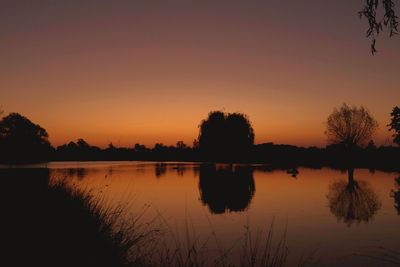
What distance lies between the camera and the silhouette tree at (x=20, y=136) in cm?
7256

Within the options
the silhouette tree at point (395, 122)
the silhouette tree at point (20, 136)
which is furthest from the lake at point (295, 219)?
the silhouette tree at point (20, 136)

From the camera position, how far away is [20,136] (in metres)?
76.2

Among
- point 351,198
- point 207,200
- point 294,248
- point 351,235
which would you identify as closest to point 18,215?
point 294,248

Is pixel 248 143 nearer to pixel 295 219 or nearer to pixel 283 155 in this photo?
pixel 283 155

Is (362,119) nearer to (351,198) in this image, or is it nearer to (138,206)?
(351,198)

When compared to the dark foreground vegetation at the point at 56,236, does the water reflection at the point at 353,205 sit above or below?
below

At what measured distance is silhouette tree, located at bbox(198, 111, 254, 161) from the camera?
7769 centimetres

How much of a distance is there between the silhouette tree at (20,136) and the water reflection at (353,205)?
191ft

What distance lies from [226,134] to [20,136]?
1588 inches

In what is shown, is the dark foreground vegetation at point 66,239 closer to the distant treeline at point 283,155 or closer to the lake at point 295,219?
the lake at point 295,219

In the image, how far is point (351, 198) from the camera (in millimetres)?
25328

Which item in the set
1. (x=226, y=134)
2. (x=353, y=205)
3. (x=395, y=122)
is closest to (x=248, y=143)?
(x=226, y=134)

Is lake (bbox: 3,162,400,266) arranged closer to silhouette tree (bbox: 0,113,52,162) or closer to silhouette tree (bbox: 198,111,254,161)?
silhouette tree (bbox: 198,111,254,161)

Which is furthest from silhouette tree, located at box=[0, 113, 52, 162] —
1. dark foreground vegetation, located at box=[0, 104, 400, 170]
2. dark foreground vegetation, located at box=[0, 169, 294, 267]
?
dark foreground vegetation, located at box=[0, 169, 294, 267]
